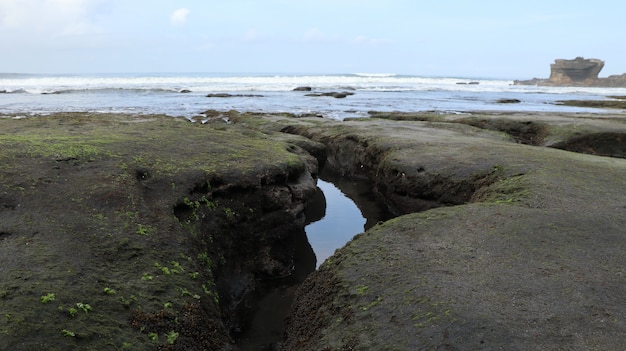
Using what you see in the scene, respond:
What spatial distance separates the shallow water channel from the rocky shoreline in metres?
0.36

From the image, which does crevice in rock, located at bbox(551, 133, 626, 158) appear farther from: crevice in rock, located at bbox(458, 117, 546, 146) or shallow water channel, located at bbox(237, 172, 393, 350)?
shallow water channel, located at bbox(237, 172, 393, 350)

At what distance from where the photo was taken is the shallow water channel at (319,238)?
260 inches

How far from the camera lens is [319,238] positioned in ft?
34.6

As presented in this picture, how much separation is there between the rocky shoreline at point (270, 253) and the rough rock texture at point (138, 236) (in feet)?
0.08

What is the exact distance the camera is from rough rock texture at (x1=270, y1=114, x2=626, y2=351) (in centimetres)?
416

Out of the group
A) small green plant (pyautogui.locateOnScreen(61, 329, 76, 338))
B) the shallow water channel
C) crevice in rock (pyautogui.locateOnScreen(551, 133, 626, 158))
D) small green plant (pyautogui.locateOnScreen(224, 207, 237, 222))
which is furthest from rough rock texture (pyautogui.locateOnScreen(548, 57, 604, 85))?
small green plant (pyautogui.locateOnScreen(61, 329, 76, 338))

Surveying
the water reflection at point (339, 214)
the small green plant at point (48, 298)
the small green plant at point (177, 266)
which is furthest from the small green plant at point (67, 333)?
the water reflection at point (339, 214)

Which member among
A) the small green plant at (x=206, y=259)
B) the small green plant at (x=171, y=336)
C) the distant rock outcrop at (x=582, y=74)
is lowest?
the small green plant at (x=171, y=336)

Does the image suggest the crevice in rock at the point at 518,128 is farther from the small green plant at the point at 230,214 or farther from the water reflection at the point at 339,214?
the small green plant at the point at 230,214

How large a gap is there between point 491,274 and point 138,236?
4.28 m

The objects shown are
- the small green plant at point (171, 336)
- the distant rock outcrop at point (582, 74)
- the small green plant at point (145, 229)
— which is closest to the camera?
the small green plant at point (171, 336)

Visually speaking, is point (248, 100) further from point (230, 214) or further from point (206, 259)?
point (206, 259)

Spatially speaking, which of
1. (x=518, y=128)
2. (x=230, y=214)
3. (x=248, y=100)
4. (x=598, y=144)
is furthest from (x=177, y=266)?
(x=248, y=100)

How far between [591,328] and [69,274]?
16.8ft
